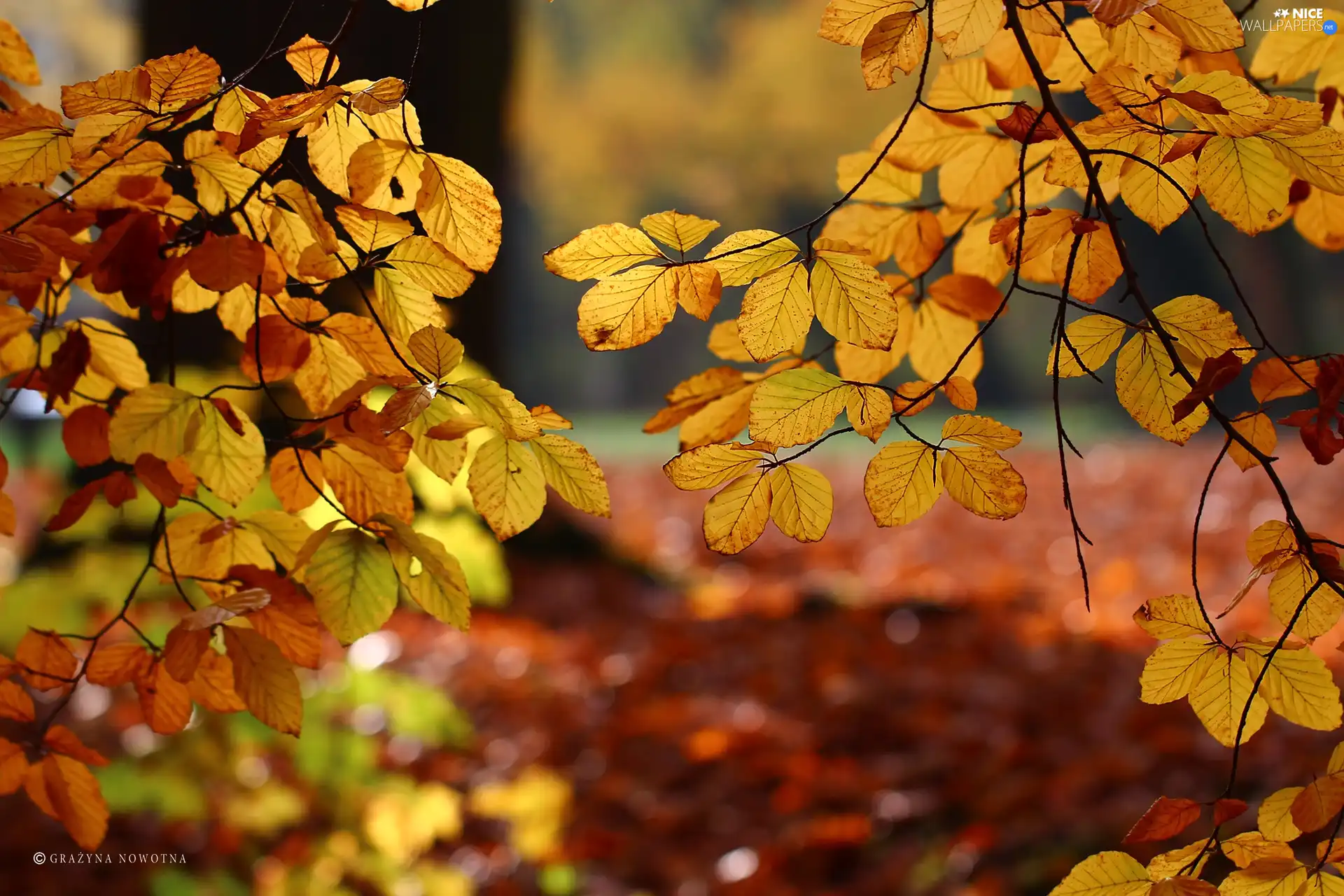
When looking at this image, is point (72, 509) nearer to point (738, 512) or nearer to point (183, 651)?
point (183, 651)

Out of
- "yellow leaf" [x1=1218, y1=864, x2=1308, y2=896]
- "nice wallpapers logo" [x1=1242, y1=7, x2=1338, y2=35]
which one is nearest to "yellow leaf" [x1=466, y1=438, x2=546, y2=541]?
"yellow leaf" [x1=1218, y1=864, x2=1308, y2=896]

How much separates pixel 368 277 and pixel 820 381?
202 centimetres

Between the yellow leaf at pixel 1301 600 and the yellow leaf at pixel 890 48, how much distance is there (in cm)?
44

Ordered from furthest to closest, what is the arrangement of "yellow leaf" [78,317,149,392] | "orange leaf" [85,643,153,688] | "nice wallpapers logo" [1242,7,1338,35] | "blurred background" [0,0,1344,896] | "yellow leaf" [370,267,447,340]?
"blurred background" [0,0,1344,896] → "nice wallpapers logo" [1242,7,1338,35] → "yellow leaf" [78,317,149,392] → "orange leaf" [85,643,153,688] → "yellow leaf" [370,267,447,340]

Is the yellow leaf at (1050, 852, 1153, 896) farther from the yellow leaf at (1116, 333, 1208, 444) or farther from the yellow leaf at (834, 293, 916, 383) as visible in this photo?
the yellow leaf at (834, 293, 916, 383)

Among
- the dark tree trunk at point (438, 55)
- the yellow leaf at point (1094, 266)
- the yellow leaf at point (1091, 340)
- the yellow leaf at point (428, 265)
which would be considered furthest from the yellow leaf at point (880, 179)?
the dark tree trunk at point (438, 55)

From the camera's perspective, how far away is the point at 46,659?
880mm

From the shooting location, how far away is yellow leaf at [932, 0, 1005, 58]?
0.74 m

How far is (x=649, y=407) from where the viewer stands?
995 inches

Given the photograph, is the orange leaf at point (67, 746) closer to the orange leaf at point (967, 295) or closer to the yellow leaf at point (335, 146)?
the yellow leaf at point (335, 146)

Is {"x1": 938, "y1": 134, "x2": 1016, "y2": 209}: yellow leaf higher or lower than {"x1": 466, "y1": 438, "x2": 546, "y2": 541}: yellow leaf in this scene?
higher

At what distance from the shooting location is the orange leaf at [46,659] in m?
0.88

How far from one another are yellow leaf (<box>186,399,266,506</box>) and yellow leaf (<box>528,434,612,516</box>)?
24 cm

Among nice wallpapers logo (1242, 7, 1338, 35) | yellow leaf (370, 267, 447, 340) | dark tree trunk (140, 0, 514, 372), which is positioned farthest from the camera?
dark tree trunk (140, 0, 514, 372)
